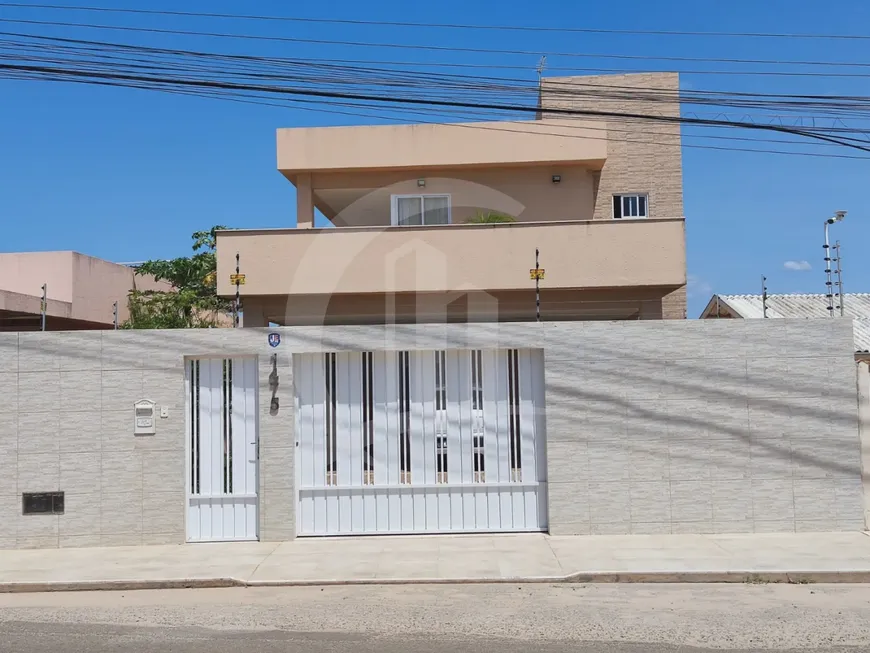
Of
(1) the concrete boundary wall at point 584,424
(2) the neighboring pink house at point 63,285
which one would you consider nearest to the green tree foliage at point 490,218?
(1) the concrete boundary wall at point 584,424

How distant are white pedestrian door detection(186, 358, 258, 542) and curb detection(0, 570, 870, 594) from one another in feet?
6.07

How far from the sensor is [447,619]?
23.3 ft

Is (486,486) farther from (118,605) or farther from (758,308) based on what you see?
(758,308)

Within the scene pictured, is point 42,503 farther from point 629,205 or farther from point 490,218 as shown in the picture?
point 629,205

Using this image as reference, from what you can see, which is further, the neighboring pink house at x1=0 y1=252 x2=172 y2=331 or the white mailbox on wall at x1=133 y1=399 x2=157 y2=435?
the neighboring pink house at x1=0 y1=252 x2=172 y2=331

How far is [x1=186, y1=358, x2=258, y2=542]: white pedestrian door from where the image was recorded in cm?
1049

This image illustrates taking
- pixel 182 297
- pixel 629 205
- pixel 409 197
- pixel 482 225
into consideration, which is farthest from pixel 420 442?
pixel 182 297

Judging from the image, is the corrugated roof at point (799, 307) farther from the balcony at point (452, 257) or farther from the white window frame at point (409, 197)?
the white window frame at point (409, 197)

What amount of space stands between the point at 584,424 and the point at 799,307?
60.2ft

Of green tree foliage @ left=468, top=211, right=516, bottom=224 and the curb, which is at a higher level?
green tree foliage @ left=468, top=211, right=516, bottom=224

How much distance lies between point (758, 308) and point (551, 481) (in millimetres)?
17316

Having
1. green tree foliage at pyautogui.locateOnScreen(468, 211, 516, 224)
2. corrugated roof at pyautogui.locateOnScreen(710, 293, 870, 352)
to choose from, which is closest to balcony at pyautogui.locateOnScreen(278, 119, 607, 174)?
green tree foliage at pyautogui.locateOnScreen(468, 211, 516, 224)

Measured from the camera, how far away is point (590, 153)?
1756cm

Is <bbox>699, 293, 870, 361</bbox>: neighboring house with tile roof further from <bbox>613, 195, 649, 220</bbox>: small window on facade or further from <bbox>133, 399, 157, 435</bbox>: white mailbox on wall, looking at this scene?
<bbox>133, 399, 157, 435</bbox>: white mailbox on wall
